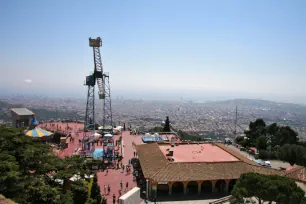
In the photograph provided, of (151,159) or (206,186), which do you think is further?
(151,159)

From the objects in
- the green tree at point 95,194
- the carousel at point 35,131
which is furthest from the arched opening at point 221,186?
the carousel at point 35,131

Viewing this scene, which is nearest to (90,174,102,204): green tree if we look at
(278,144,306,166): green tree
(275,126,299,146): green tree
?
(278,144,306,166): green tree

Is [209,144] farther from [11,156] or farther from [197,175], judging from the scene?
[11,156]

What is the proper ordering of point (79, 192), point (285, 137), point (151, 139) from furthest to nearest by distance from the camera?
point (285, 137), point (151, 139), point (79, 192)

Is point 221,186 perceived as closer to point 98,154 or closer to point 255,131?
point 98,154

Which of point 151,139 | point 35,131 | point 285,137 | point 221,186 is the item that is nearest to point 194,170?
point 221,186

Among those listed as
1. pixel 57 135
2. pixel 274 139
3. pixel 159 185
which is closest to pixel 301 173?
pixel 159 185

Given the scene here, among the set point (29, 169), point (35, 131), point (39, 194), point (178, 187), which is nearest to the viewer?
point (39, 194)
